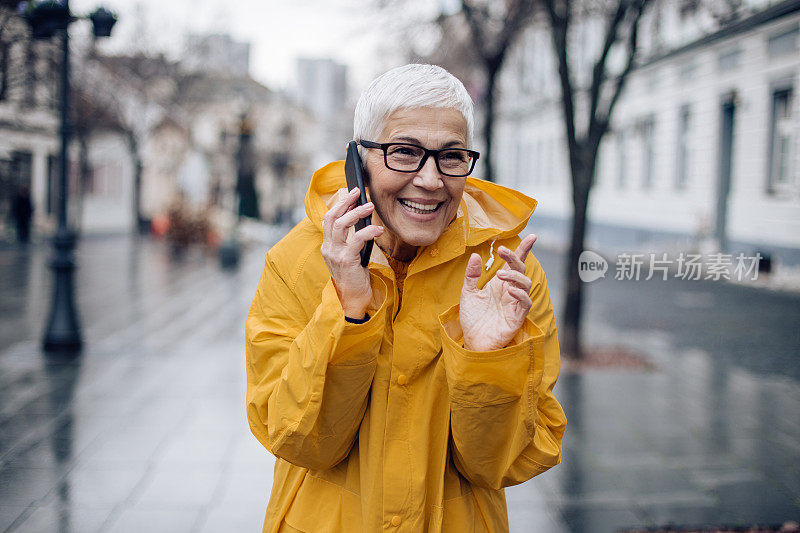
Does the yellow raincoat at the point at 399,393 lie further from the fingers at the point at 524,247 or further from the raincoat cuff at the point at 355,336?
the fingers at the point at 524,247

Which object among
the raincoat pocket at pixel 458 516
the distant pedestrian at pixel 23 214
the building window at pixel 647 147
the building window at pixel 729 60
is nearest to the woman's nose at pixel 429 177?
the raincoat pocket at pixel 458 516

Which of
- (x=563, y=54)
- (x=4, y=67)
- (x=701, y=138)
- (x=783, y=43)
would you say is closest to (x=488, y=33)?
(x=563, y=54)

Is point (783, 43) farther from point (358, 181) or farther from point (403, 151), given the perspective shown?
point (358, 181)

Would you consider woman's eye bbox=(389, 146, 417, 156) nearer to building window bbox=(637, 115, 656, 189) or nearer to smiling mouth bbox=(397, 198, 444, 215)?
smiling mouth bbox=(397, 198, 444, 215)

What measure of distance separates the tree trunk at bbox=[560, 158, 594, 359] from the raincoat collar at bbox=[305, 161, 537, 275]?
7.24 m

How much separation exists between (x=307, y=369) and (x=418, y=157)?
0.59 metres

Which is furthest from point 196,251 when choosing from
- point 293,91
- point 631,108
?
point 293,91

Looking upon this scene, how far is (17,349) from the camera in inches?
348

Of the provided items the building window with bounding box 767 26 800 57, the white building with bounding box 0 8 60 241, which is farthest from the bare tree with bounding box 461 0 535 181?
the white building with bounding box 0 8 60 241

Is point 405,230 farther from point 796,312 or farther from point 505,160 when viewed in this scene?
point 505,160

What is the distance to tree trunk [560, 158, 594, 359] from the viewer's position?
358 inches

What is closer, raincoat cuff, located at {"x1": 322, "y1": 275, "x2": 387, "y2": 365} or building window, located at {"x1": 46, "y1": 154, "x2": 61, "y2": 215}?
raincoat cuff, located at {"x1": 322, "y1": 275, "x2": 387, "y2": 365}

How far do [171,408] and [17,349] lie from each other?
3353 mm

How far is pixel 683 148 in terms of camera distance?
19922mm
